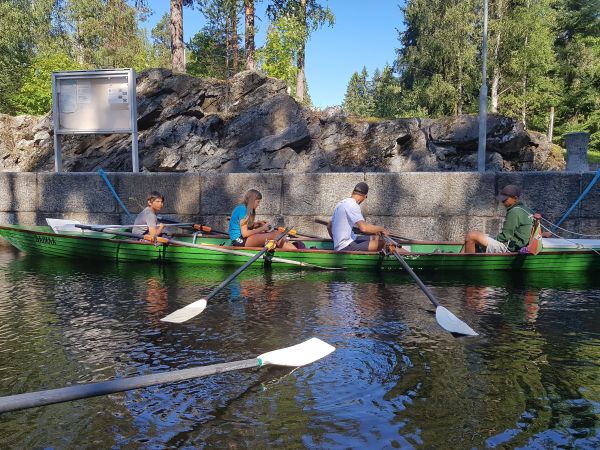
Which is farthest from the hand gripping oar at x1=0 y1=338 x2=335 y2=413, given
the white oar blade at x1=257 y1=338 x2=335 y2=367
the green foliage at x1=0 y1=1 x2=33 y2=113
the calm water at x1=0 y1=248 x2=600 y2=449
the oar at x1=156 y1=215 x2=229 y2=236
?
the green foliage at x1=0 y1=1 x2=33 y2=113

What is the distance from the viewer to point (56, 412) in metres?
3.59

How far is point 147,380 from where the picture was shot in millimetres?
3330

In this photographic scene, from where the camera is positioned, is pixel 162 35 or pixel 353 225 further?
pixel 162 35

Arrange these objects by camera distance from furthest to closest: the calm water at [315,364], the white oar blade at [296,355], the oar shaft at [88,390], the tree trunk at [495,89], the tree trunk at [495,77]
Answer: the tree trunk at [495,89] → the tree trunk at [495,77] → the white oar blade at [296,355] → the calm water at [315,364] → the oar shaft at [88,390]

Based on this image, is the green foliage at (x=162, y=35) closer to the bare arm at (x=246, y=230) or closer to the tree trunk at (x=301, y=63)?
the tree trunk at (x=301, y=63)

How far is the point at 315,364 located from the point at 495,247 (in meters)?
4.93

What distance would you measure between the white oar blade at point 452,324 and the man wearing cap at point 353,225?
3.00 meters

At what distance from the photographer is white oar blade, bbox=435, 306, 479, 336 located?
520 centimetres

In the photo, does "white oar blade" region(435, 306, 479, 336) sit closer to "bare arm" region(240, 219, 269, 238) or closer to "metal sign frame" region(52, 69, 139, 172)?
"bare arm" region(240, 219, 269, 238)

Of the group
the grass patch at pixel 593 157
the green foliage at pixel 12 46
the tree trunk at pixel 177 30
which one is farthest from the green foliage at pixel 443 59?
the green foliage at pixel 12 46

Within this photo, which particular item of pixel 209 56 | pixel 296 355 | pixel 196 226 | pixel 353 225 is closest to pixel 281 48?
pixel 209 56

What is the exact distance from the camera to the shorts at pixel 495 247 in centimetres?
845

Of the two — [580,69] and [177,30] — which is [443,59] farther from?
[177,30]

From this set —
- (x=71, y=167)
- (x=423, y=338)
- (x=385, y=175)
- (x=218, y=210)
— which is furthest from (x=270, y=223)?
(x=71, y=167)
